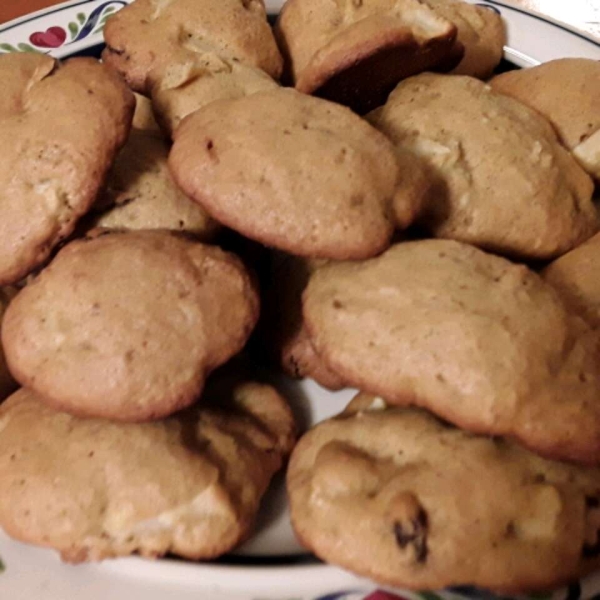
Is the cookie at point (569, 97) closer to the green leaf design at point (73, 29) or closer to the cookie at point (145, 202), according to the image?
the cookie at point (145, 202)

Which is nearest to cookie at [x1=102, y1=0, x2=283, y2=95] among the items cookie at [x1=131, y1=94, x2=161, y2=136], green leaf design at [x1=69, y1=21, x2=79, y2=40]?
cookie at [x1=131, y1=94, x2=161, y2=136]

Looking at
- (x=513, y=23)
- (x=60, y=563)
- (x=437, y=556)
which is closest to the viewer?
(x=437, y=556)

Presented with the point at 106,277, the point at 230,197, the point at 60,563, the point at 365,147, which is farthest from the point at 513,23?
the point at 60,563

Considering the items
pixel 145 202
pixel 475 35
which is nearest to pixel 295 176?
pixel 145 202

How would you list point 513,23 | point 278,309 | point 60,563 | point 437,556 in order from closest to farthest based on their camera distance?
point 437,556
point 60,563
point 278,309
point 513,23

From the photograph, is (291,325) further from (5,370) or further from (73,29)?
(73,29)

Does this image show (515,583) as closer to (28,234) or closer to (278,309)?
(278,309)
